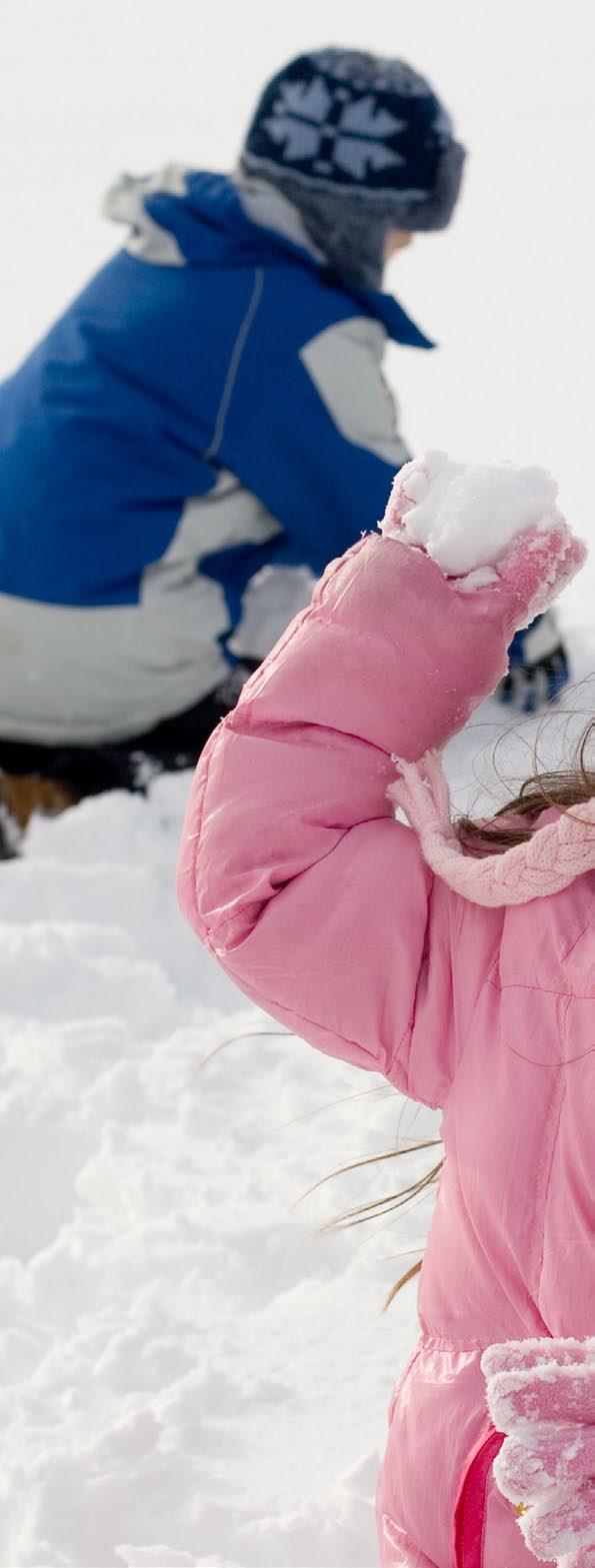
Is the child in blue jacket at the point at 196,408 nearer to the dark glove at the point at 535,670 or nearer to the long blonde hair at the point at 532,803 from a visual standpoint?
the dark glove at the point at 535,670

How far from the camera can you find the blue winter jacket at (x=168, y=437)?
10.5 feet

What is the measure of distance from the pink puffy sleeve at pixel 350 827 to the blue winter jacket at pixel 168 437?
1971 mm

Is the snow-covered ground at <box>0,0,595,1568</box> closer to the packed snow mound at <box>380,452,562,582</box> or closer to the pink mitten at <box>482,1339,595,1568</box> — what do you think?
the packed snow mound at <box>380,452,562,582</box>

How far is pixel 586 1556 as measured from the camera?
99cm

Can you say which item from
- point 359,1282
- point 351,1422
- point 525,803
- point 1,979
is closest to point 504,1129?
point 525,803

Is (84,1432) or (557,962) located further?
(84,1432)

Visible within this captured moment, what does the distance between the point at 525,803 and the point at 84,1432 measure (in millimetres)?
883

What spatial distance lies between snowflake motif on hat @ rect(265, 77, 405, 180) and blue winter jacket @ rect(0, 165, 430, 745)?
12cm

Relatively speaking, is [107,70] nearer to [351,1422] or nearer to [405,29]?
[405,29]

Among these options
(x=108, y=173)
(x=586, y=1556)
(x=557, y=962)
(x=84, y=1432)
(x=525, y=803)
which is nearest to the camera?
(x=586, y=1556)

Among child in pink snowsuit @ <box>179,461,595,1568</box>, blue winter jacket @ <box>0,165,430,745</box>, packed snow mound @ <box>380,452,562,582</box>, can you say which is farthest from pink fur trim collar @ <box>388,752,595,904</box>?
blue winter jacket @ <box>0,165,430,745</box>

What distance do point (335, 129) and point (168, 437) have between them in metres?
0.68

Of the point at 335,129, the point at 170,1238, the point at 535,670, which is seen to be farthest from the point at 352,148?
the point at 170,1238

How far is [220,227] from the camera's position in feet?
10.6
